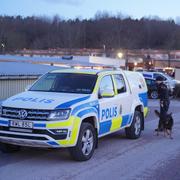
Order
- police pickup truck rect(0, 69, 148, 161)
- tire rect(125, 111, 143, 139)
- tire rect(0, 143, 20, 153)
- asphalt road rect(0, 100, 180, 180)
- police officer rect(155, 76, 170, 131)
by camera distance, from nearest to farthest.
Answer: asphalt road rect(0, 100, 180, 180), police pickup truck rect(0, 69, 148, 161), tire rect(0, 143, 20, 153), tire rect(125, 111, 143, 139), police officer rect(155, 76, 170, 131)

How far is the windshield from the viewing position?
992cm

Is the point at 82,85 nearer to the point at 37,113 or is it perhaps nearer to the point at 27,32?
the point at 37,113

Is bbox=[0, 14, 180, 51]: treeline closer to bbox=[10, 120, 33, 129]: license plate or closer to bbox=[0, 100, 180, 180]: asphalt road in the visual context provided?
bbox=[0, 100, 180, 180]: asphalt road

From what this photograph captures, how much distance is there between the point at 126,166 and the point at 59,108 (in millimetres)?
1623

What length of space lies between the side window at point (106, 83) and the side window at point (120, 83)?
369mm

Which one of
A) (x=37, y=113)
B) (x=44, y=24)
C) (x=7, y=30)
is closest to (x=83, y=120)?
(x=37, y=113)

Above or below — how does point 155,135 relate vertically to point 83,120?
below

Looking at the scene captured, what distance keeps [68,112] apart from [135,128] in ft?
12.5

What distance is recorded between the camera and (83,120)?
9148 mm

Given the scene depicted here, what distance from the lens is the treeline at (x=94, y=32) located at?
15338 cm

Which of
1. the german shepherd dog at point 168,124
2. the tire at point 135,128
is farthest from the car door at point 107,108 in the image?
the german shepherd dog at point 168,124

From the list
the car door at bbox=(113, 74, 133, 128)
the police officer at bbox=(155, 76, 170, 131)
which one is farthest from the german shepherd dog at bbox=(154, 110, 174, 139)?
the car door at bbox=(113, 74, 133, 128)

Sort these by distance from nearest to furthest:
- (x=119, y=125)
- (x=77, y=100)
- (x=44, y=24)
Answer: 1. (x=77, y=100)
2. (x=119, y=125)
3. (x=44, y=24)

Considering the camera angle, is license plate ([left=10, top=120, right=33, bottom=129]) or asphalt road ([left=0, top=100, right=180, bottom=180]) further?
license plate ([left=10, top=120, right=33, bottom=129])
